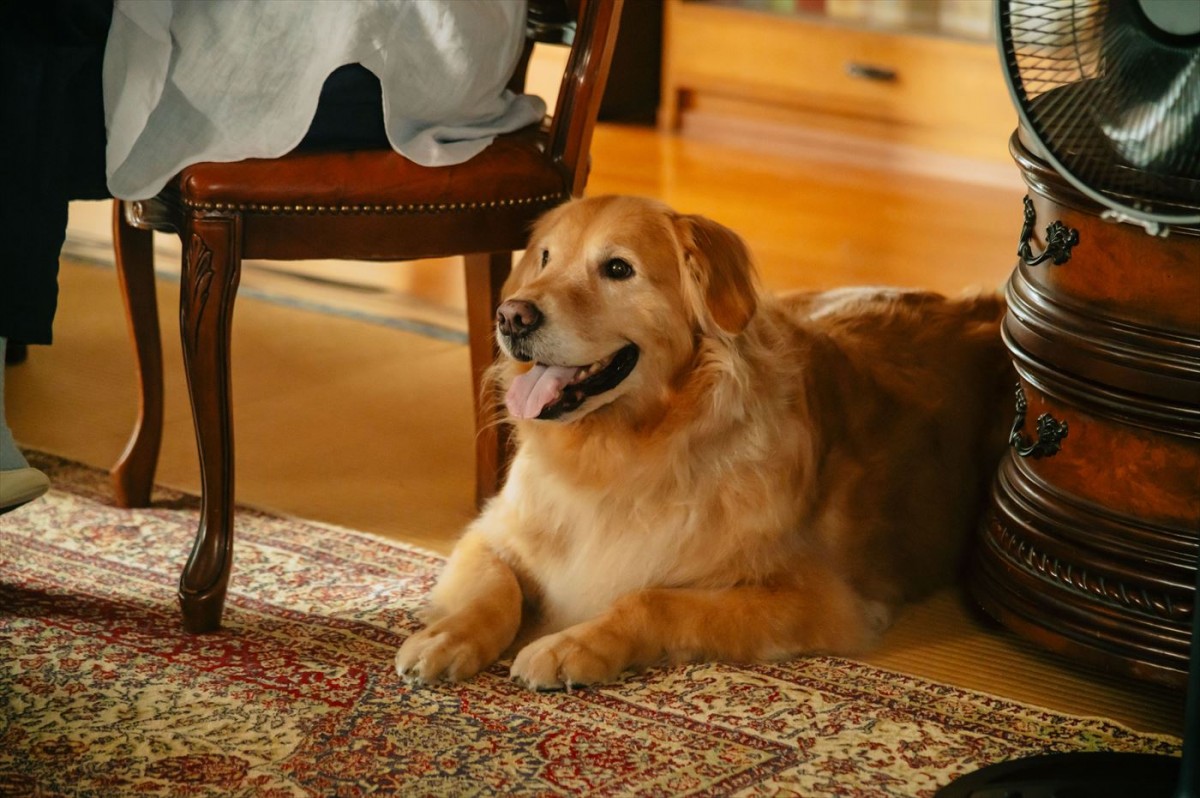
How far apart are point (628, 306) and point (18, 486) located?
91 centimetres

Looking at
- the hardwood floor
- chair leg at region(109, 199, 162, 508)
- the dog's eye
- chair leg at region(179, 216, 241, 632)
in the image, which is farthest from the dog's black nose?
chair leg at region(109, 199, 162, 508)

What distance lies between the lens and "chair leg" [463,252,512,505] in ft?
8.36

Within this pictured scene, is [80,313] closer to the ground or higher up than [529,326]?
closer to the ground

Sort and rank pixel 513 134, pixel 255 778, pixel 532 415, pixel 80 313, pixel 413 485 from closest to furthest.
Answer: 1. pixel 255 778
2. pixel 532 415
3. pixel 513 134
4. pixel 413 485
5. pixel 80 313

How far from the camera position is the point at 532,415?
2.08 metres

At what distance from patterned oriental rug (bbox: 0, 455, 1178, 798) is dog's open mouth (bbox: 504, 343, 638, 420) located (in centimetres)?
38

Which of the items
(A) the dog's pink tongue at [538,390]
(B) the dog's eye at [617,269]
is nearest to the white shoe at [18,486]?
(A) the dog's pink tongue at [538,390]

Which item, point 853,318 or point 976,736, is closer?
point 976,736

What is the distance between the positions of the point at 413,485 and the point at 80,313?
1343mm

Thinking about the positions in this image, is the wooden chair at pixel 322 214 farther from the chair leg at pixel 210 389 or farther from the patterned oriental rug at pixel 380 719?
the patterned oriental rug at pixel 380 719

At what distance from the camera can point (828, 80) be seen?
5.61 meters

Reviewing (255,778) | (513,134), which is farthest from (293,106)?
(255,778)

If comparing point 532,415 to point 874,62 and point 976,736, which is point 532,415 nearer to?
point 976,736

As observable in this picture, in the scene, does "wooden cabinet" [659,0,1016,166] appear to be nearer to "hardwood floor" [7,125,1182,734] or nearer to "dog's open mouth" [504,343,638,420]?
"hardwood floor" [7,125,1182,734]
